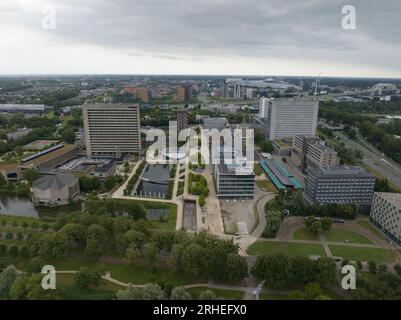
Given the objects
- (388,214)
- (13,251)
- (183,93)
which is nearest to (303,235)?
(388,214)

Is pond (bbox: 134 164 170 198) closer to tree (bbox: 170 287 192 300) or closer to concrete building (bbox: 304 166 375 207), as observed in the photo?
concrete building (bbox: 304 166 375 207)

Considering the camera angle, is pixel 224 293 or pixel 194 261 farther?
pixel 194 261

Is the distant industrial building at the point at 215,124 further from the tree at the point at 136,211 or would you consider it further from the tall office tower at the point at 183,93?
the tall office tower at the point at 183,93

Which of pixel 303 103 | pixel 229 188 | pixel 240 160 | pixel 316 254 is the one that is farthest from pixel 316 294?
pixel 303 103

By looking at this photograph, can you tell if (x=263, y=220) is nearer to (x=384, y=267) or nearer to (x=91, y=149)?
(x=384, y=267)

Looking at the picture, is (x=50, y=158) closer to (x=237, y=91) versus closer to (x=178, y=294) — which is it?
(x=178, y=294)

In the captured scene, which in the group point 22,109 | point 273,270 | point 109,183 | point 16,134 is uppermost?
point 22,109
